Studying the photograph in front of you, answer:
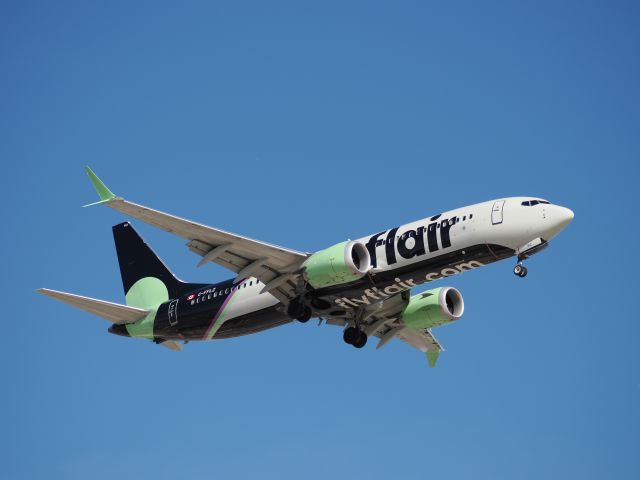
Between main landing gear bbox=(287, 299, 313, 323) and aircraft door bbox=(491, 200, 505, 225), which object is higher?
aircraft door bbox=(491, 200, 505, 225)

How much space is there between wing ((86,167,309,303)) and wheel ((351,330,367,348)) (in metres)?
4.56

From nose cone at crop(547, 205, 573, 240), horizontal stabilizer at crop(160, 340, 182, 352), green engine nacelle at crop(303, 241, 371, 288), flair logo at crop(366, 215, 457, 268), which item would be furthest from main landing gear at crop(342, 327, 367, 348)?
nose cone at crop(547, 205, 573, 240)

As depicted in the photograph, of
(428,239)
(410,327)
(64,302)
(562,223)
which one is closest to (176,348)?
(64,302)

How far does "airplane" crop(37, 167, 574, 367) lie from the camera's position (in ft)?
134

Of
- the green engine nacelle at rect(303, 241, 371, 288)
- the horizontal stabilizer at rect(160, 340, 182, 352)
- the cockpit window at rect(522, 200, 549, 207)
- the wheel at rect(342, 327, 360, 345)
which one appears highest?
the cockpit window at rect(522, 200, 549, 207)

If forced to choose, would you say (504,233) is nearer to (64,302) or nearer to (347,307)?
(347,307)

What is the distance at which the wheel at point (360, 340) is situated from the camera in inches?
1863

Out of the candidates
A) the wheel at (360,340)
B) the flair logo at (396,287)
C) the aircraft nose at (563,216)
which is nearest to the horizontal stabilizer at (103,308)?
the wheel at (360,340)

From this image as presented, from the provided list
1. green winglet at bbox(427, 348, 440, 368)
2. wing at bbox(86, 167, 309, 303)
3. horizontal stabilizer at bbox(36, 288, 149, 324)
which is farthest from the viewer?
green winglet at bbox(427, 348, 440, 368)

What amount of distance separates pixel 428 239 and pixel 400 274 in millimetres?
1882

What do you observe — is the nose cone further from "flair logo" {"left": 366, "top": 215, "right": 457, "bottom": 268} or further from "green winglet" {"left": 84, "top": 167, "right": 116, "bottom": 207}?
"green winglet" {"left": 84, "top": 167, "right": 116, "bottom": 207}

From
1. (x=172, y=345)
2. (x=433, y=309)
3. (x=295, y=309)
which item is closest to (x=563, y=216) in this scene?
(x=433, y=309)

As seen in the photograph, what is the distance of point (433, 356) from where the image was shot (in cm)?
5319

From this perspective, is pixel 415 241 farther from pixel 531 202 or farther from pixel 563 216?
pixel 563 216
